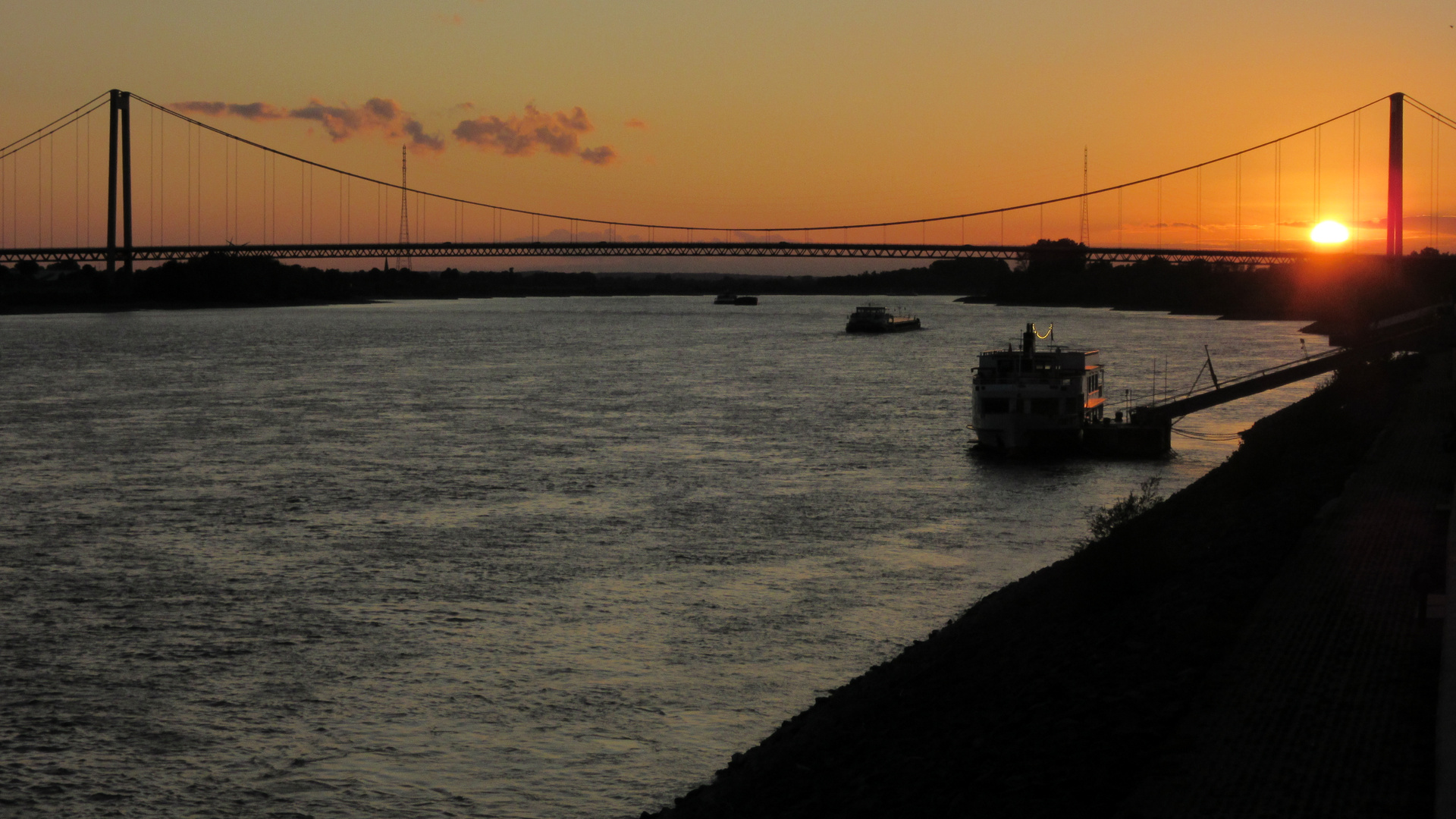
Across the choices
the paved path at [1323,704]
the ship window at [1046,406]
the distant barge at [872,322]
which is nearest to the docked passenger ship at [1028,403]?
the ship window at [1046,406]

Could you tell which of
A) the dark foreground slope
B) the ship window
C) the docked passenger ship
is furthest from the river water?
the ship window

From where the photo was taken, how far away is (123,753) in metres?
11.7

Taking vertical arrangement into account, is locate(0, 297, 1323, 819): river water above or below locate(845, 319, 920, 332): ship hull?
below

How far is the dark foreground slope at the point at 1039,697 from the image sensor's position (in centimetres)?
880

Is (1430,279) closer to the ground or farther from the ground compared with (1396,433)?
farther from the ground

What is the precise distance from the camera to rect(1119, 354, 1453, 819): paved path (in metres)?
7.61

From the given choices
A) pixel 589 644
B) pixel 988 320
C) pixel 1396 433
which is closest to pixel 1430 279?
pixel 988 320

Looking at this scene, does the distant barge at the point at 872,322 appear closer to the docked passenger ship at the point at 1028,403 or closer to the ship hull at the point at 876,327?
the ship hull at the point at 876,327

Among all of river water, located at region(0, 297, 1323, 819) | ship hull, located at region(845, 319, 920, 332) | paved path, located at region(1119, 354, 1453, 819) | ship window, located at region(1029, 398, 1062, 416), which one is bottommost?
river water, located at region(0, 297, 1323, 819)

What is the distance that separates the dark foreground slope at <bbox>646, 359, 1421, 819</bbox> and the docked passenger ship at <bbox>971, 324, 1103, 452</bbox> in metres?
16.4

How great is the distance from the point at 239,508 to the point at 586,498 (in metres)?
6.16

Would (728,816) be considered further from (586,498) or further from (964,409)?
(964,409)

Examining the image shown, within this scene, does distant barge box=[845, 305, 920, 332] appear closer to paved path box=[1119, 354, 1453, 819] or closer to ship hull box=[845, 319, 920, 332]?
ship hull box=[845, 319, 920, 332]

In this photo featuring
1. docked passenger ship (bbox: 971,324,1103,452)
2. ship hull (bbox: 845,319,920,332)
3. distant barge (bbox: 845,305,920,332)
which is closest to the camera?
docked passenger ship (bbox: 971,324,1103,452)
